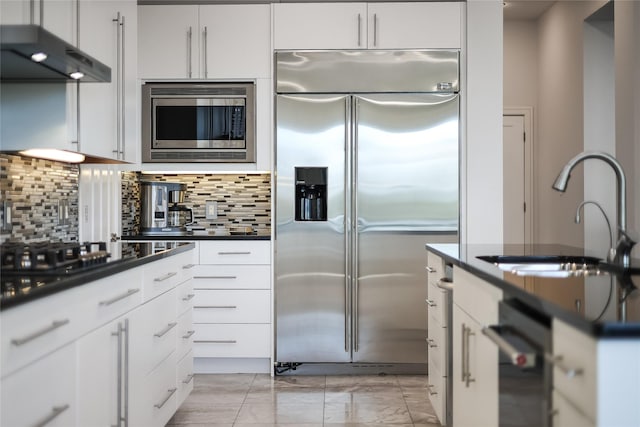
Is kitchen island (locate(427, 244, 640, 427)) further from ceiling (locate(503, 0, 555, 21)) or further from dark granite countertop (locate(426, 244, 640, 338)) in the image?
ceiling (locate(503, 0, 555, 21))

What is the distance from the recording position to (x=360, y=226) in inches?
169

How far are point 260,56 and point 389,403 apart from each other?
2.34 meters

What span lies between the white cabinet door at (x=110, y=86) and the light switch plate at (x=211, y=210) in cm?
131

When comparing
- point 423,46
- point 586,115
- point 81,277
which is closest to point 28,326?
point 81,277

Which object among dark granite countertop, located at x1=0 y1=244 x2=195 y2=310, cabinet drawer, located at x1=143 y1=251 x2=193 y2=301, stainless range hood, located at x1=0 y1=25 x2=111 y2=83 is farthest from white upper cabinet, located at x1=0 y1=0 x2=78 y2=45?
cabinet drawer, located at x1=143 y1=251 x2=193 y2=301

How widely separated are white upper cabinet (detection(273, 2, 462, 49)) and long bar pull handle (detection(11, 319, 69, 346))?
2915 mm

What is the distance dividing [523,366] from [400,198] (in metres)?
2.75

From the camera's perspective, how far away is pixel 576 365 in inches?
51.4

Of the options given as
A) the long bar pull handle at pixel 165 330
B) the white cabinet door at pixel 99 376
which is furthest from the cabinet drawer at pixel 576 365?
the long bar pull handle at pixel 165 330

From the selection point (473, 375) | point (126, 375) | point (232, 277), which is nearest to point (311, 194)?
point (232, 277)

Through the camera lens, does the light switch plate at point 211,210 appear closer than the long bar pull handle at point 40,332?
No

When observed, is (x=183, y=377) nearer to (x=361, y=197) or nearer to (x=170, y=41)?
(x=361, y=197)

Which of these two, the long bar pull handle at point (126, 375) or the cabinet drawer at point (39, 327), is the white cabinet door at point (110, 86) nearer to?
the long bar pull handle at point (126, 375)

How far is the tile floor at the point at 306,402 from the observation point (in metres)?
3.39
